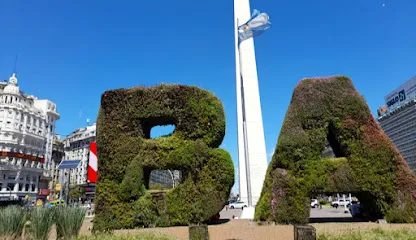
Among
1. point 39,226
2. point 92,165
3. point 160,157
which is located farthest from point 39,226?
point 92,165

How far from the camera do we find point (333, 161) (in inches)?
490

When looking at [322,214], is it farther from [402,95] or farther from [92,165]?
[402,95]

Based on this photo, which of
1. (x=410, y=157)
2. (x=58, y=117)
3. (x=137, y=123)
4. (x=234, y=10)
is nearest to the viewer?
(x=137, y=123)

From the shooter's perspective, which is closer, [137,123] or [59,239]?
[59,239]

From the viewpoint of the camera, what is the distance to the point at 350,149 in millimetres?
12461

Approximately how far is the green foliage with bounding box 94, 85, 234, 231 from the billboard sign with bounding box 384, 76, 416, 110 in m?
62.2

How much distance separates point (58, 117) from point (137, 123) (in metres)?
79.7

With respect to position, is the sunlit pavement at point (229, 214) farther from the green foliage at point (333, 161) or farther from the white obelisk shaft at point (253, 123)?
the green foliage at point (333, 161)

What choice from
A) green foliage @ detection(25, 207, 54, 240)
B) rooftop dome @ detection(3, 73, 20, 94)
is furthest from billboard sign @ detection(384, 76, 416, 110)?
rooftop dome @ detection(3, 73, 20, 94)

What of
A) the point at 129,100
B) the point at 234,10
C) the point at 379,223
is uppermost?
the point at 234,10

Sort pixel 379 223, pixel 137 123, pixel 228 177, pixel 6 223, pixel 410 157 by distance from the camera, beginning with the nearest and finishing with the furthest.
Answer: pixel 6 223
pixel 379 223
pixel 228 177
pixel 137 123
pixel 410 157

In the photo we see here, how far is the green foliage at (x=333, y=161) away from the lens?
11930mm

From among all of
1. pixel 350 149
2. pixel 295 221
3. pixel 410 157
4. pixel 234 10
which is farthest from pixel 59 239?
pixel 410 157

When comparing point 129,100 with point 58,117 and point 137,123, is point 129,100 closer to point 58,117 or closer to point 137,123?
point 137,123
